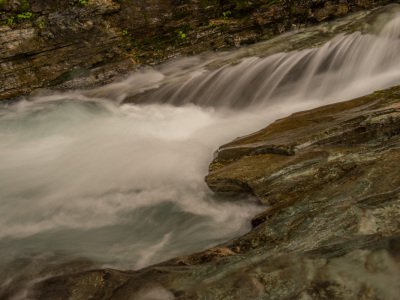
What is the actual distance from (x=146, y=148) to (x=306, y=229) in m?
4.95

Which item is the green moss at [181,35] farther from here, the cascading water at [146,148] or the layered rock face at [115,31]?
the cascading water at [146,148]

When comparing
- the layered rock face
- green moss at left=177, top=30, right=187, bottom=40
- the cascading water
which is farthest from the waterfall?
green moss at left=177, top=30, right=187, bottom=40

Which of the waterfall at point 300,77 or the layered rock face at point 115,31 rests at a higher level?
the layered rock face at point 115,31

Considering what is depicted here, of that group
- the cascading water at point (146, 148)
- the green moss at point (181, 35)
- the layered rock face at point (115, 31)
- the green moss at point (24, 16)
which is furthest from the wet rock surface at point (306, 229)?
the green moss at point (24, 16)

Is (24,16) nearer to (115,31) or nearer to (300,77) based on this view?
(115,31)

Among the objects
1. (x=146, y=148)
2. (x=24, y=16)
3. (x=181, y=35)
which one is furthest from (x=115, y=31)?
(x=146, y=148)

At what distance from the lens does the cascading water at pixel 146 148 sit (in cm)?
589

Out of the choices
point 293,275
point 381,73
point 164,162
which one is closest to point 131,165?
point 164,162

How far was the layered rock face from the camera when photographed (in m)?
11.6

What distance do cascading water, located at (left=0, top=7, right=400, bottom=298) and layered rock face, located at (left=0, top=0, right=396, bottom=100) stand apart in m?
0.52

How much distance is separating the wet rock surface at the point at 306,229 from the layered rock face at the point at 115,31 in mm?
5881

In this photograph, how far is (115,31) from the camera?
12.0 meters

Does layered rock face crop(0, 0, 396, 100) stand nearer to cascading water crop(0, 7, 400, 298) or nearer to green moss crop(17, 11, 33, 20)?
green moss crop(17, 11, 33, 20)

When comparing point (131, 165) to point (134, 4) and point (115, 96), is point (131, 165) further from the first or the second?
point (134, 4)
